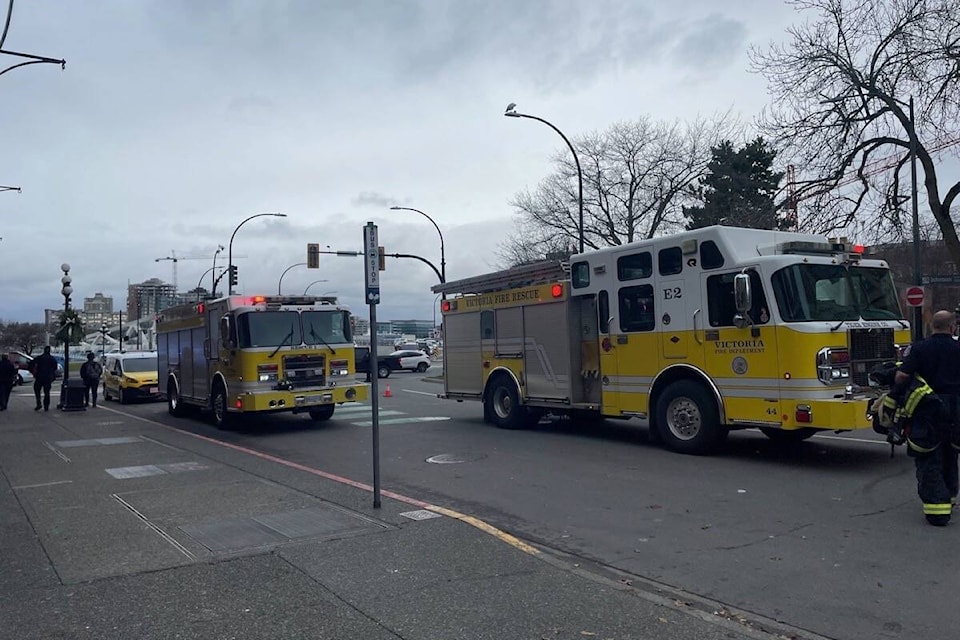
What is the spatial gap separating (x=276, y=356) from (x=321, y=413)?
2667 mm

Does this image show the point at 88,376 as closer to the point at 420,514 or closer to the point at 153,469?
the point at 153,469

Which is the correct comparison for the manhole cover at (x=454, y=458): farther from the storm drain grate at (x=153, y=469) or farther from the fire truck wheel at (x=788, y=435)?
the fire truck wheel at (x=788, y=435)

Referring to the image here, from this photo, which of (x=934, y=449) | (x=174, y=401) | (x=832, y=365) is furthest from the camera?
(x=174, y=401)

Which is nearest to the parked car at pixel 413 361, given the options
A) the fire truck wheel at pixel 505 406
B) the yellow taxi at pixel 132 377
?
the yellow taxi at pixel 132 377

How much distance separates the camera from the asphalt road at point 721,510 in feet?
17.2

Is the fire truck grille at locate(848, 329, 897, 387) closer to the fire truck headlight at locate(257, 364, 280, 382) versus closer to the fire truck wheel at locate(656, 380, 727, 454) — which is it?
the fire truck wheel at locate(656, 380, 727, 454)

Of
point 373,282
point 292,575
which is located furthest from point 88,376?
point 292,575

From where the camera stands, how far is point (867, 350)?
980 cm

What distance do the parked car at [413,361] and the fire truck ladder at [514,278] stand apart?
2740 cm

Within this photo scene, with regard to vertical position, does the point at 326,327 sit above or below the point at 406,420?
above

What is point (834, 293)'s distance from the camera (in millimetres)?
10070

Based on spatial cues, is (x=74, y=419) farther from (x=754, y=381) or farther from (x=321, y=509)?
(x=754, y=381)

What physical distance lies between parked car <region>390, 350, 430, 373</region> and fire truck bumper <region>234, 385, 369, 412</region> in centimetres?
2692

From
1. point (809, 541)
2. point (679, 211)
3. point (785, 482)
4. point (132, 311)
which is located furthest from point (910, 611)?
point (132, 311)
